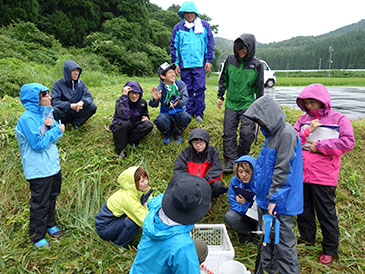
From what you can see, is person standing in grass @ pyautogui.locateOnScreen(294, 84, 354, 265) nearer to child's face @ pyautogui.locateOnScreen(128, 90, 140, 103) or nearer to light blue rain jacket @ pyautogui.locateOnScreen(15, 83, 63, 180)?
child's face @ pyautogui.locateOnScreen(128, 90, 140, 103)

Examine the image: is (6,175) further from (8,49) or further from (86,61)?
(86,61)

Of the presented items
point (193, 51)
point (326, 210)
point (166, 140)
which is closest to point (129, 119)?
point (166, 140)

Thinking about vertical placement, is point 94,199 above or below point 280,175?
below

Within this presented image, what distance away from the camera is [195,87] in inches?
189

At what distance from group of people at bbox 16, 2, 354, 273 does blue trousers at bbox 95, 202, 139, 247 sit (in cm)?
1

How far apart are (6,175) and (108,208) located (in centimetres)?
201

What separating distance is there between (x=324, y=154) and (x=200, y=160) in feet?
5.17

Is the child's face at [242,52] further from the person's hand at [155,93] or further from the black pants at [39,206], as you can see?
the black pants at [39,206]

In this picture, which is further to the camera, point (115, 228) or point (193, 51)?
point (193, 51)

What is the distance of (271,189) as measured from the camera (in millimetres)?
2277

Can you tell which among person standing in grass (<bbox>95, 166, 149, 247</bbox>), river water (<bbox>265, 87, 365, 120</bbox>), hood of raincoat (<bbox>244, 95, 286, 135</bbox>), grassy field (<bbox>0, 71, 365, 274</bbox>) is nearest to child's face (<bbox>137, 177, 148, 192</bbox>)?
person standing in grass (<bbox>95, 166, 149, 247</bbox>)

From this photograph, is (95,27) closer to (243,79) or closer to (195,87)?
(195,87)

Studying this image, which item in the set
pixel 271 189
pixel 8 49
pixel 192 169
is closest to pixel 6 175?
pixel 192 169

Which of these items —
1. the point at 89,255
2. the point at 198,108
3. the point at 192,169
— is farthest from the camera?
the point at 198,108
